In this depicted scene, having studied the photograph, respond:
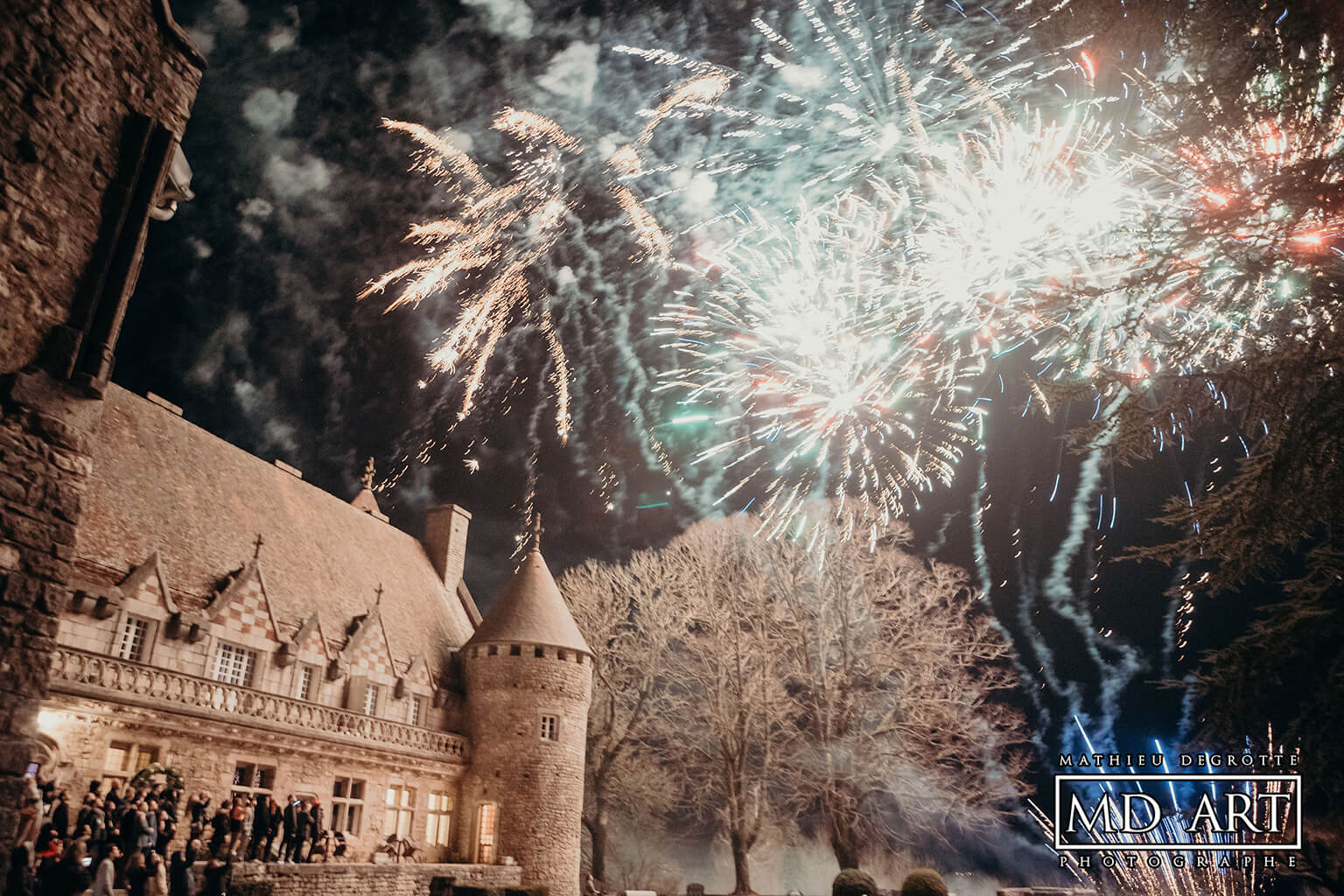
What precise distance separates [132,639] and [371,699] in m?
6.77

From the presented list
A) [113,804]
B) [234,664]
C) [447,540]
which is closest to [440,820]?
[234,664]

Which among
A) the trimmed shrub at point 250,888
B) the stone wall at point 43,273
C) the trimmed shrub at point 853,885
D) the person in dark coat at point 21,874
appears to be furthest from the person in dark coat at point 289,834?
the trimmed shrub at point 853,885

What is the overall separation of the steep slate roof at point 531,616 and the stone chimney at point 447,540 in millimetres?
3484

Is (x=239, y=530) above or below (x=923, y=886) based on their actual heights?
above

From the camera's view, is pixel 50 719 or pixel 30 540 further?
pixel 50 719

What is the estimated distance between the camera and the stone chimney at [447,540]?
28797mm

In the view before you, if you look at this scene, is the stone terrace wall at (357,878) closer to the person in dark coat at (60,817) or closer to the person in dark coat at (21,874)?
the person in dark coat at (60,817)

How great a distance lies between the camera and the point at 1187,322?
10.5 metres

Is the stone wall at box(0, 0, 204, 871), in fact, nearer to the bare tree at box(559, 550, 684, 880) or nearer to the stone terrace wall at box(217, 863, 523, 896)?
the stone terrace wall at box(217, 863, 523, 896)

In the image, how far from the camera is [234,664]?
1767cm

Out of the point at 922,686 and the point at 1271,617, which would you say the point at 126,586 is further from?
the point at 922,686

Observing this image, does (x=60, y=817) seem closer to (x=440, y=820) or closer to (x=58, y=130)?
(x=58, y=130)

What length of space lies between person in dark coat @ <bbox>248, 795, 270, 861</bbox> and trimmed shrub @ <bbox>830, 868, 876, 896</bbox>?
12.5 meters

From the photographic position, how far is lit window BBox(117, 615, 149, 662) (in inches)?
602
